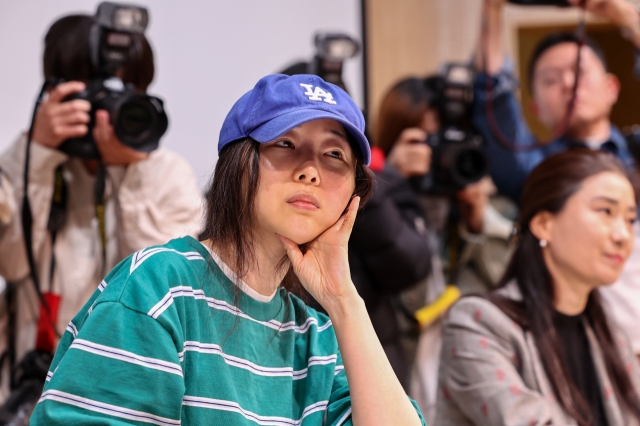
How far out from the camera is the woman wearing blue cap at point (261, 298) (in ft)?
3.24

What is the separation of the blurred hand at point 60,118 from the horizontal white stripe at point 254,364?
32.0 inches

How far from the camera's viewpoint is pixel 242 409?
107cm

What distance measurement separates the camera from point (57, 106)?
1.73 m

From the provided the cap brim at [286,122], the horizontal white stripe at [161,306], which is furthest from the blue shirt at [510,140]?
the horizontal white stripe at [161,306]

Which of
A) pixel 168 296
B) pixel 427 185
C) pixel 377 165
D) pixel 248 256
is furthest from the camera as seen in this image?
pixel 427 185

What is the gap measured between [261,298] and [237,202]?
0.13 meters

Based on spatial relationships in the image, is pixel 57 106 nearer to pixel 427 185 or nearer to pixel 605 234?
pixel 427 185

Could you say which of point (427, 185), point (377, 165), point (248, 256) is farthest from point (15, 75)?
point (248, 256)

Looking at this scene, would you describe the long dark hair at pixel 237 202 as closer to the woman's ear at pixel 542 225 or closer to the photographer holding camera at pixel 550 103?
the woman's ear at pixel 542 225

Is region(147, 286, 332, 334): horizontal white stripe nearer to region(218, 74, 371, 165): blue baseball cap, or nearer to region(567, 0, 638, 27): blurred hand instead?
region(218, 74, 371, 165): blue baseball cap

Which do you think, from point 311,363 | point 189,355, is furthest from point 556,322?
point 189,355

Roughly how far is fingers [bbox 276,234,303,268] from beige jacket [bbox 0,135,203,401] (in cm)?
61

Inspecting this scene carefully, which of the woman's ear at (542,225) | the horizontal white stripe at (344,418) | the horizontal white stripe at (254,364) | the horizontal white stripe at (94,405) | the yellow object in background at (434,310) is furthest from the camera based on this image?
the yellow object in background at (434,310)

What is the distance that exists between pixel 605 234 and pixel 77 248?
1114mm
